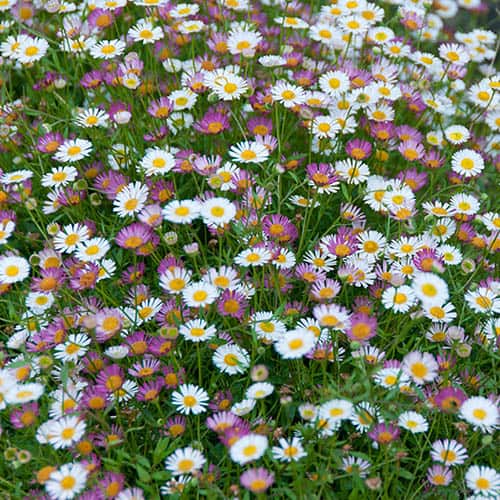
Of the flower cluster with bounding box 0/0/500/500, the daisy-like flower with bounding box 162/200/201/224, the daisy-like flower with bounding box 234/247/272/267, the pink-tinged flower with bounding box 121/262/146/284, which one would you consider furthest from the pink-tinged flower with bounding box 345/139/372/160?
the pink-tinged flower with bounding box 121/262/146/284

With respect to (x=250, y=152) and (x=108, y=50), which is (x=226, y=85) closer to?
(x=250, y=152)

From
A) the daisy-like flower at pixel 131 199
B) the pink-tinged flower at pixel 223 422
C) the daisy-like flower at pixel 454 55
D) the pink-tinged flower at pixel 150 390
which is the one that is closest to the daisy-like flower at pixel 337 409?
the pink-tinged flower at pixel 223 422

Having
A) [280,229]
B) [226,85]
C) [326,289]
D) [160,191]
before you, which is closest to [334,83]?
[226,85]

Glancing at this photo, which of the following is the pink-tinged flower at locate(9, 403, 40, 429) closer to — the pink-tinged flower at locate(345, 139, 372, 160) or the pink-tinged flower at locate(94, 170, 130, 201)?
the pink-tinged flower at locate(94, 170, 130, 201)

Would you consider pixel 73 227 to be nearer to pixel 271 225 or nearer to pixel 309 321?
pixel 271 225

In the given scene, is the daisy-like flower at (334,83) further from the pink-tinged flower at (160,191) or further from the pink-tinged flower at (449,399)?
the pink-tinged flower at (449,399)
